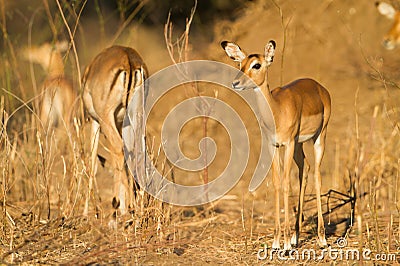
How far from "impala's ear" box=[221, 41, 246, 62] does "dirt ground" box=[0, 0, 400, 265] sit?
1.48ft

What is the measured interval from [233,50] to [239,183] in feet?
8.46

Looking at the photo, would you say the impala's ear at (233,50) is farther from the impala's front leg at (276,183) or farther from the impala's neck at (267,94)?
the impala's front leg at (276,183)

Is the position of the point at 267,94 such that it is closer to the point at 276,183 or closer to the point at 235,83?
the point at 235,83

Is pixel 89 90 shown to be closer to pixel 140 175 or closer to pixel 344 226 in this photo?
pixel 140 175

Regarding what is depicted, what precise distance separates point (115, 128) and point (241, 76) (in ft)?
4.88

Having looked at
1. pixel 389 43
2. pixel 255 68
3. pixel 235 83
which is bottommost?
pixel 235 83

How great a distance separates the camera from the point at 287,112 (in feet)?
12.8

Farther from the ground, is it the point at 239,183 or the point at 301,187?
the point at 239,183

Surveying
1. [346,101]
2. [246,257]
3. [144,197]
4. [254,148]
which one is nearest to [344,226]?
[246,257]

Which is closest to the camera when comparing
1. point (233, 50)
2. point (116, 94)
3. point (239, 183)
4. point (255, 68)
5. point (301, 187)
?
point (255, 68)

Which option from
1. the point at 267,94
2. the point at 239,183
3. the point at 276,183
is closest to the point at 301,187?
the point at 276,183

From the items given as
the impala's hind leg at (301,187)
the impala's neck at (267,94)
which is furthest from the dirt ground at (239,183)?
the impala's neck at (267,94)

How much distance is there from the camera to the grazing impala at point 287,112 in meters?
3.84

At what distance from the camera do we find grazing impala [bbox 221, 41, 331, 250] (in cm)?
384
